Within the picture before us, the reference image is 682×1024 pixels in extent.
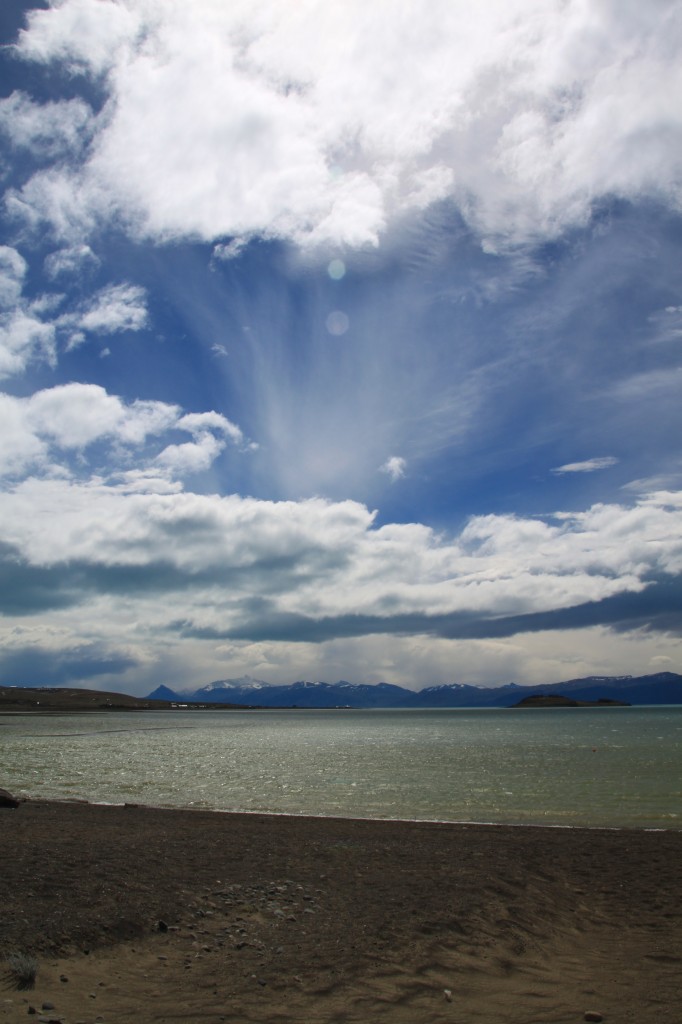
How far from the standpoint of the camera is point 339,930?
12.2 meters

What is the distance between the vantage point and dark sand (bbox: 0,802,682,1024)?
9.48 m

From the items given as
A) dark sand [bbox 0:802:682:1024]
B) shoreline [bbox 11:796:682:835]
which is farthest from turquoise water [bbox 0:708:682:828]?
dark sand [bbox 0:802:682:1024]

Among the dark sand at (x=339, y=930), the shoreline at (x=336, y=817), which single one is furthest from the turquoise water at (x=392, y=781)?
the dark sand at (x=339, y=930)

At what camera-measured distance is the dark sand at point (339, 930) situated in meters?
9.48

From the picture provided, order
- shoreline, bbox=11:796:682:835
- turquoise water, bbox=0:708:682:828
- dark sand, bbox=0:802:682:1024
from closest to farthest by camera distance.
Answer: dark sand, bbox=0:802:682:1024 → shoreline, bbox=11:796:682:835 → turquoise water, bbox=0:708:682:828

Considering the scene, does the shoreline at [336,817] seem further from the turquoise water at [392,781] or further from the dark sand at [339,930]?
the dark sand at [339,930]

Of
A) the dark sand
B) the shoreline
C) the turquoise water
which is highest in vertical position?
the dark sand

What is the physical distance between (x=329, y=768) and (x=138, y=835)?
32.3 m

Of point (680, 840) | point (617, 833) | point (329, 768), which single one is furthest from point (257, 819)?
point (329, 768)

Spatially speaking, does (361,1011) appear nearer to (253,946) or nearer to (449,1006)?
(449,1006)

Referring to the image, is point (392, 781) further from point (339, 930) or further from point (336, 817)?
point (339, 930)

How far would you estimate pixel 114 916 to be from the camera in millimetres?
12078

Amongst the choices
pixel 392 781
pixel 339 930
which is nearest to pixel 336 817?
pixel 392 781

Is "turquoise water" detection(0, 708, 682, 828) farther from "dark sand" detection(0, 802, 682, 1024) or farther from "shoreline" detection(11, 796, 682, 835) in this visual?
"dark sand" detection(0, 802, 682, 1024)
